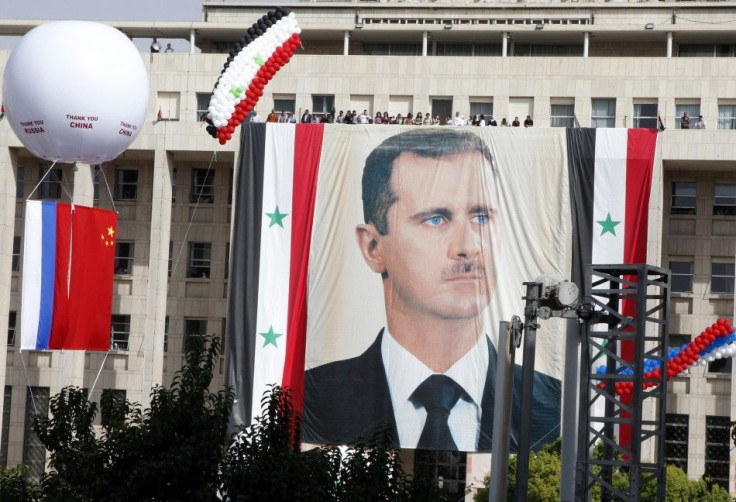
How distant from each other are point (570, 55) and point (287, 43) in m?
26.3

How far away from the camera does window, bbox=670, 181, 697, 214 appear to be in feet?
200

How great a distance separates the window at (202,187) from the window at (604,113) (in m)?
15.6

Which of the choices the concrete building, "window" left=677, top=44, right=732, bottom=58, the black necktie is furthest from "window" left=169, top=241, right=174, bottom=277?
"window" left=677, top=44, right=732, bottom=58

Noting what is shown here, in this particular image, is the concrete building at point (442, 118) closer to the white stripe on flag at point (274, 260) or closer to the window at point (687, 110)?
the window at point (687, 110)

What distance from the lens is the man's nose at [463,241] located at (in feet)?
179

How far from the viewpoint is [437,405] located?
5375 cm

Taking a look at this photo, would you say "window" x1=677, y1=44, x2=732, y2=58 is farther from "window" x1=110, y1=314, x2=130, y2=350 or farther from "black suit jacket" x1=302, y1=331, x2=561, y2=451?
"window" x1=110, y1=314, x2=130, y2=350

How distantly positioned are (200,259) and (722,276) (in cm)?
2084

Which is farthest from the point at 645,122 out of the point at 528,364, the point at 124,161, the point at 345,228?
the point at 528,364

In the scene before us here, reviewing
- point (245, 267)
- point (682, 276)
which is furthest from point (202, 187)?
point (682, 276)

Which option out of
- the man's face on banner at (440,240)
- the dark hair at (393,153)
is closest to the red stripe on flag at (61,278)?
the man's face on banner at (440,240)

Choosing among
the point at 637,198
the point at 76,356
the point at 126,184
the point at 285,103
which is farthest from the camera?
the point at 126,184

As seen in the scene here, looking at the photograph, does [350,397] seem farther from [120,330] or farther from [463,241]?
[120,330]

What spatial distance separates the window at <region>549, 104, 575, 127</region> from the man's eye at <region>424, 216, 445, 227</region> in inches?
332
